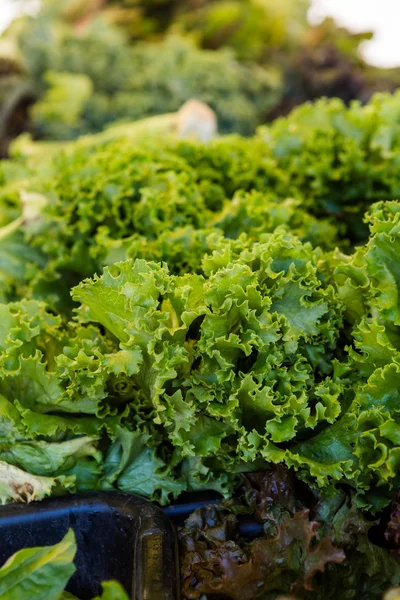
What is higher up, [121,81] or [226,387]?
[226,387]

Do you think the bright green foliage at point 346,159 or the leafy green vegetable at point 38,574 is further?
the bright green foliage at point 346,159

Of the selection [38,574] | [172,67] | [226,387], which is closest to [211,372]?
[226,387]

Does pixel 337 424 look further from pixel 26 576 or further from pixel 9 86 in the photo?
pixel 9 86

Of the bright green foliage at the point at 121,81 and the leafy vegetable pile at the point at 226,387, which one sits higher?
the leafy vegetable pile at the point at 226,387

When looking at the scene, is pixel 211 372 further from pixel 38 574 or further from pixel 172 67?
pixel 172 67

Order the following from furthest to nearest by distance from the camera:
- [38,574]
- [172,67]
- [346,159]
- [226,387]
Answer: [172,67] < [346,159] < [226,387] < [38,574]

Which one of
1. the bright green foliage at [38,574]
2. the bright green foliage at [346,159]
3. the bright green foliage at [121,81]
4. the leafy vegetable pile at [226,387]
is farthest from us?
the bright green foliage at [121,81]

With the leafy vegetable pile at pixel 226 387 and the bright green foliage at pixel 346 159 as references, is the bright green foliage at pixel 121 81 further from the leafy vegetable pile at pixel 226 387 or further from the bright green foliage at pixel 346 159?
the leafy vegetable pile at pixel 226 387

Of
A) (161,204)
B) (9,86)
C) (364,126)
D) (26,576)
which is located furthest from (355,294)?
(9,86)

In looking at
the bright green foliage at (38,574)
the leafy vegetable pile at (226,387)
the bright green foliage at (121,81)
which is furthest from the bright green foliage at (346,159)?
the bright green foliage at (121,81)
